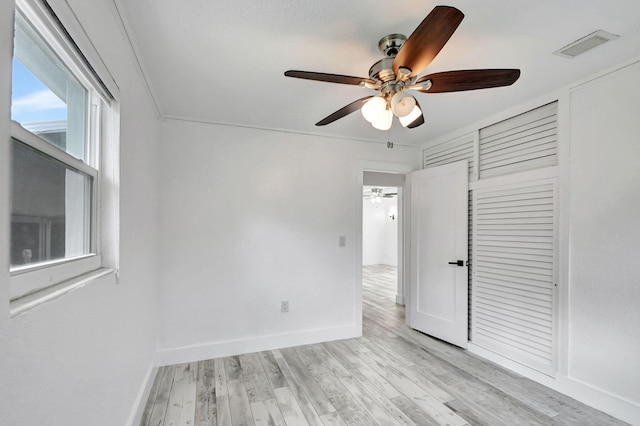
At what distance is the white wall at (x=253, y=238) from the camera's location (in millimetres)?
2828

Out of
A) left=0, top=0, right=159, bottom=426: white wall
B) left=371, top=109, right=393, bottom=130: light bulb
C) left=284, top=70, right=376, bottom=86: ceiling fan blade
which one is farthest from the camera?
left=371, top=109, right=393, bottom=130: light bulb

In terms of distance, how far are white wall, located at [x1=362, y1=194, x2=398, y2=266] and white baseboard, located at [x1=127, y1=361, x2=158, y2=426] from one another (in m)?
7.76

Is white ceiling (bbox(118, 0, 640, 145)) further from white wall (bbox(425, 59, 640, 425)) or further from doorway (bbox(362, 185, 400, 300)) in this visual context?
doorway (bbox(362, 185, 400, 300))

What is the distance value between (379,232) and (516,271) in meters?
7.36

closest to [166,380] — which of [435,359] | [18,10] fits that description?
[435,359]

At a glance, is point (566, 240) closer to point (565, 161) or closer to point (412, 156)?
point (565, 161)

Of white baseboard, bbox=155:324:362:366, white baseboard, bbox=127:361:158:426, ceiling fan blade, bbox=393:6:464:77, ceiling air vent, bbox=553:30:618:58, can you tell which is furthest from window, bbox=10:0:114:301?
ceiling air vent, bbox=553:30:618:58

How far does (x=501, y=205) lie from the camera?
109 inches

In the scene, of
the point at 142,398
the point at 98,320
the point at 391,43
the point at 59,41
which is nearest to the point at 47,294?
the point at 98,320

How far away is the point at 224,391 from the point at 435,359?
1.93 meters

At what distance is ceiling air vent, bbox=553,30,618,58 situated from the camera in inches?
64.3

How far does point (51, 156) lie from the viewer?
39.1 inches

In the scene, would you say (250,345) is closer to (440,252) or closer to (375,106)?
(440,252)

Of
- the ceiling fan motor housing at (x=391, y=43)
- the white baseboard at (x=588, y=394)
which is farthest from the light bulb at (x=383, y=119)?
the white baseboard at (x=588, y=394)
